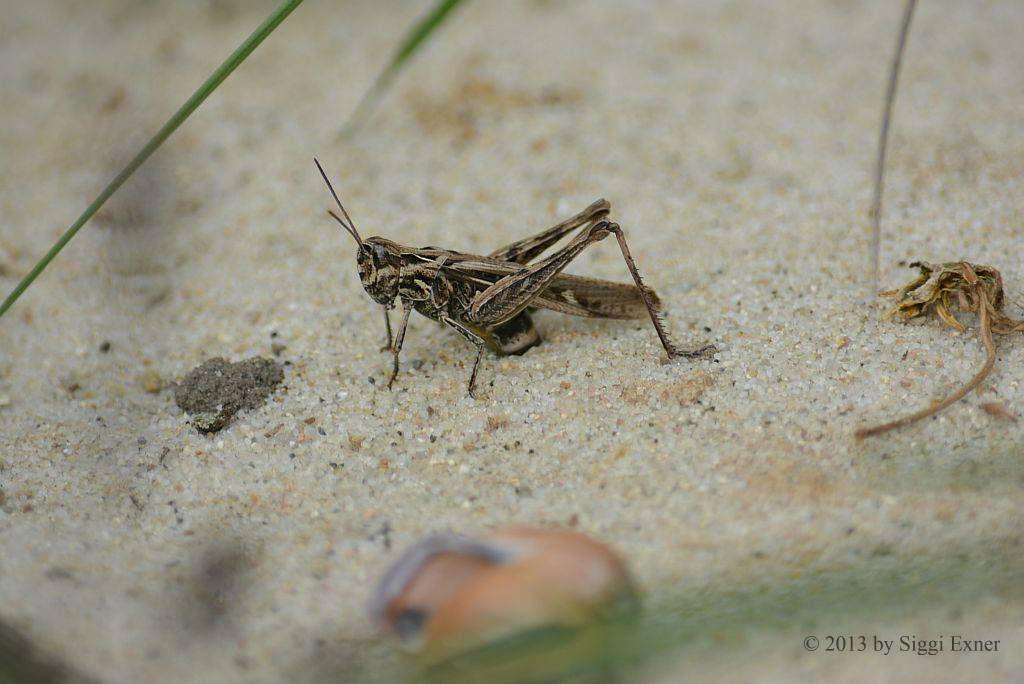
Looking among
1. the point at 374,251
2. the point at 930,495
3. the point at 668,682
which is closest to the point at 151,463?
the point at 374,251

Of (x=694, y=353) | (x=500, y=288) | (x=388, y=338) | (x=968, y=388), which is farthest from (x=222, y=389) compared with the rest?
(x=968, y=388)

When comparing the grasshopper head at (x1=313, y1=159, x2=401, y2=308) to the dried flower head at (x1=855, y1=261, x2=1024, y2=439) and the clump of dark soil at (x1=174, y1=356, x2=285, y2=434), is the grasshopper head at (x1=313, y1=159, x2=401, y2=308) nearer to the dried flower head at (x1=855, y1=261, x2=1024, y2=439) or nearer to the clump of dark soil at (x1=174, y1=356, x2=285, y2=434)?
the clump of dark soil at (x1=174, y1=356, x2=285, y2=434)

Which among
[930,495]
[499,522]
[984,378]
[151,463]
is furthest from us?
[151,463]

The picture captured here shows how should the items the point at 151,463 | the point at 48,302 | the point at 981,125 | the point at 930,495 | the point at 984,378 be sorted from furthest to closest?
the point at 981,125 → the point at 48,302 → the point at 151,463 → the point at 984,378 → the point at 930,495

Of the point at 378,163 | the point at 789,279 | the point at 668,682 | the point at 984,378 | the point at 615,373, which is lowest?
the point at 668,682

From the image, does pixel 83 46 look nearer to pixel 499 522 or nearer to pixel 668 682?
pixel 499 522

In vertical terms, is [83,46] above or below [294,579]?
above

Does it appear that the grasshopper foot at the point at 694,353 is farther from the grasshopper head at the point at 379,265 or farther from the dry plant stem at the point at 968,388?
the grasshopper head at the point at 379,265

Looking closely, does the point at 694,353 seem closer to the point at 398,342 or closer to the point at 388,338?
the point at 398,342
